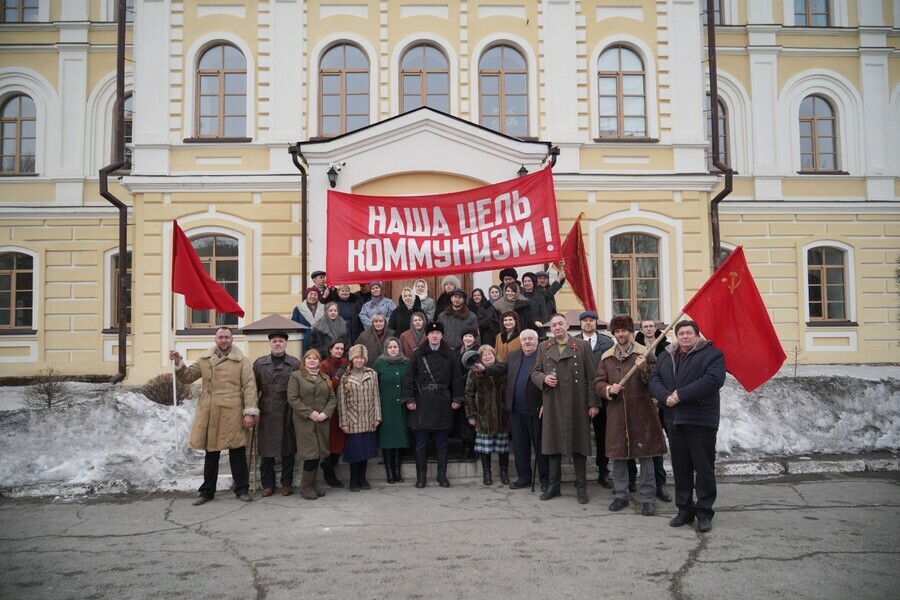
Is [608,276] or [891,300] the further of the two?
[891,300]

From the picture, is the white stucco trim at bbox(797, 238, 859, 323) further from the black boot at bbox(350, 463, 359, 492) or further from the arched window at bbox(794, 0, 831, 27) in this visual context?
the black boot at bbox(350, 463, 359, 492)

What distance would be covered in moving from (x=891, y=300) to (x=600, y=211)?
8.40 metres

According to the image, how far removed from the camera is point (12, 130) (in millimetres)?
15875

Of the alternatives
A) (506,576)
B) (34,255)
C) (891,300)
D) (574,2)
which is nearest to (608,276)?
(574,2)

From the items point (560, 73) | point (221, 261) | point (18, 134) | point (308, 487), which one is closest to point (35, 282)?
point (18, 134)

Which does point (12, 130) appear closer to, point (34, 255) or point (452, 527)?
point (34, 255)

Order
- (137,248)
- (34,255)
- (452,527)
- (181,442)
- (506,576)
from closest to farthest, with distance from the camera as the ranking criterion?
1. (506,576)
2. (452,527)
3. (181,442)
4. (137,248)
5. (34,255)

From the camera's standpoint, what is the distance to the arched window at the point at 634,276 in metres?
13.3

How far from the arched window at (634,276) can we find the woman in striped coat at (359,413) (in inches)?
293

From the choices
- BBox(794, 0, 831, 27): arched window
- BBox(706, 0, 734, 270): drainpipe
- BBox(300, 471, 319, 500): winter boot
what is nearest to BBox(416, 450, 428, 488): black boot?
BBox(300, 471, 319, 500): winter boot

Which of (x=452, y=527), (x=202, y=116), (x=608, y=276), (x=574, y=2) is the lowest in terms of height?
(x=452, y=527)

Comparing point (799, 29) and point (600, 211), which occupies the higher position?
point (799, 29)

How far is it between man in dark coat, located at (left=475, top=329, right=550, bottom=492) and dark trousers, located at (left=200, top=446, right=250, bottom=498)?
9.01 feet

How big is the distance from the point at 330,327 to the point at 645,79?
918cm
